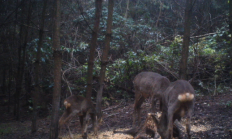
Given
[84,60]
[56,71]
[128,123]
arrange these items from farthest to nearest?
[84,60]
[128,123]
[56,71]

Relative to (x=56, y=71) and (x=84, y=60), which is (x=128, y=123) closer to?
(x=56, y=71)

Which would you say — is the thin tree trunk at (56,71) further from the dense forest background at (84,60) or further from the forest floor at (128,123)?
the dense forest background at (84,60)

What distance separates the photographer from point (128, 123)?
25.9 feet

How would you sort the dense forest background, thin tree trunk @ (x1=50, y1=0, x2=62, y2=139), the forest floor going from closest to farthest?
1. thin tree trunk @ (x1=50, y1=0, x2=62, y2=139)
2. the forest floor
3. the dense forest background

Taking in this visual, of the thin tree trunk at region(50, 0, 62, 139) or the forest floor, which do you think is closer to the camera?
the thin tree trunk at region(50, 0, 62, 139)

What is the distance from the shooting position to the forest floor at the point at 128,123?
5.95 m

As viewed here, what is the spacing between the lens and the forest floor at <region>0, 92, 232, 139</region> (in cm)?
595

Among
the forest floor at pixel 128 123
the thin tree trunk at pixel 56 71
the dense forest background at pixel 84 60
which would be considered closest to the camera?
the thin tree trunk at pixel 56 71

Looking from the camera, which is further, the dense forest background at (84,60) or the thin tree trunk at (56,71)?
the dense forest background at (84,60)

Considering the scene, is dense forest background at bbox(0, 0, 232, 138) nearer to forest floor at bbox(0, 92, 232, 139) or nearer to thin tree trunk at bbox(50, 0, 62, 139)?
forest floor at bbox(0, 92, 232, 139)

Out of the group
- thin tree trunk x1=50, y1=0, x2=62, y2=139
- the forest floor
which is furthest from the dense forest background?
thin tree trunk x1=50, y1=0, x2=62, y2=139

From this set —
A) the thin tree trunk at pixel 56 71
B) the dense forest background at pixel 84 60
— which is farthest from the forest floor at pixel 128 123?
the thin tree trunk at pixel 56 71

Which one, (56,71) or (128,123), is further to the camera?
(128,123)

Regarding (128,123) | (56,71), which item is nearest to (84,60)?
(128,123)
